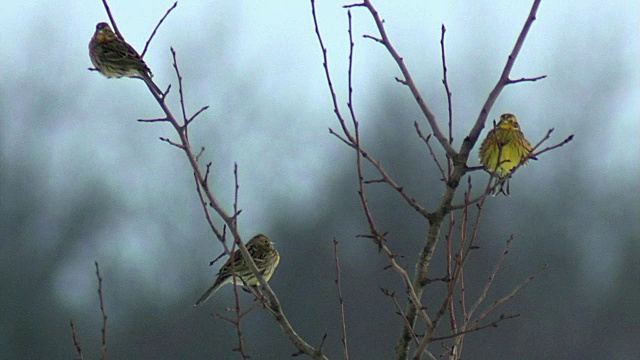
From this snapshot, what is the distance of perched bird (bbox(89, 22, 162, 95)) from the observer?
8477mm

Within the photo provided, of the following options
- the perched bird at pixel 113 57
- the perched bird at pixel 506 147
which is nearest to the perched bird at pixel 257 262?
the perched bird at pixel 113 57

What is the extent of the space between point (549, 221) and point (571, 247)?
1.90 metres

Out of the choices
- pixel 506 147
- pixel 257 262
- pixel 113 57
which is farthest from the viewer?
pixel 257 262

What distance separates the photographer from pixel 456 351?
562 centimetres

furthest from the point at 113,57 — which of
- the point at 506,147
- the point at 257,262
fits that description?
the point at 506,147

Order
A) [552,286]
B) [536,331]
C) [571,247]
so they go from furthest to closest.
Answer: [571,247]
[552,286]
[536,331]

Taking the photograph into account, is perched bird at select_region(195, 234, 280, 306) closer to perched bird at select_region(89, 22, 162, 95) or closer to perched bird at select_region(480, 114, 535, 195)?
perched bird at select_region(89, 22, 162, 95)

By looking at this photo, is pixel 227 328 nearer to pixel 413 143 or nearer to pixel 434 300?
pixel 434 300

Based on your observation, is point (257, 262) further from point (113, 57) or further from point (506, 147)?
point (506, 147)

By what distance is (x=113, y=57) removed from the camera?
903cm

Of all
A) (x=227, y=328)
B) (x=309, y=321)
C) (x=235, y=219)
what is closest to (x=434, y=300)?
(x=309, y=321)

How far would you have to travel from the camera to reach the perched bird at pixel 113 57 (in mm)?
8477

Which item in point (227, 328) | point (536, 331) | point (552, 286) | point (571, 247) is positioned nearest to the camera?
point (227, 328)

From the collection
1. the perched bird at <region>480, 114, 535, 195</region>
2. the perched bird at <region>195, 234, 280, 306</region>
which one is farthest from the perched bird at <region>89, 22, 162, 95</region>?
the perched bird at <region>480, 114, 535, 195</region>
